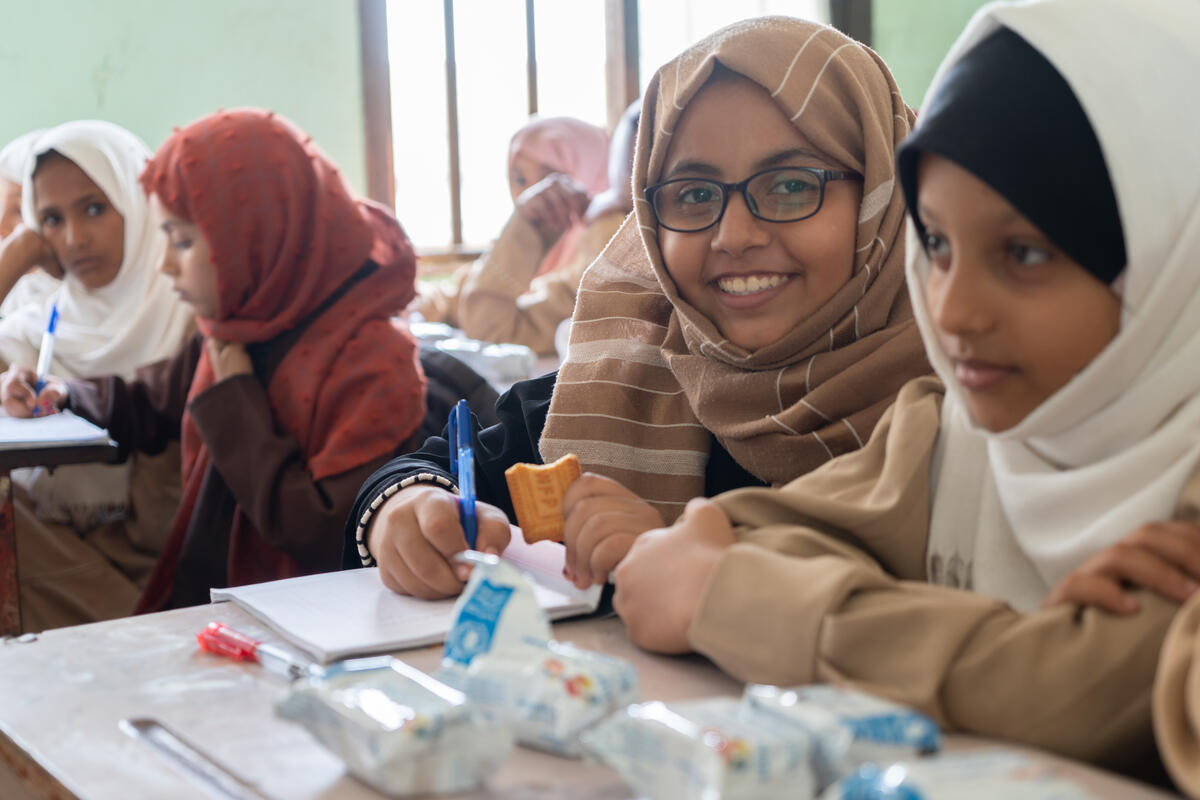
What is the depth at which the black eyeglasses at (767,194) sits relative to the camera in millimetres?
1187

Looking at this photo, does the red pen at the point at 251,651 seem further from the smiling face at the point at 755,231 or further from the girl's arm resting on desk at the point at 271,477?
the girl's arm resting on desk at the point at 271,477

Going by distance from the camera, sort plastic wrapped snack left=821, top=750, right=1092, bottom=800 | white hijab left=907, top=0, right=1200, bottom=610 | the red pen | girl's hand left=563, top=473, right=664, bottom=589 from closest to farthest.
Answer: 1. plastic wrapped snack left=821, top=750, right=1092, bottom=800
2. white hijab left=907, top=0, right=1200, bottom=610
3. the red pen
4. girl's hand left=563, top=473, right=664, bottom=589

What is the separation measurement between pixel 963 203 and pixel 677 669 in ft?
1.22

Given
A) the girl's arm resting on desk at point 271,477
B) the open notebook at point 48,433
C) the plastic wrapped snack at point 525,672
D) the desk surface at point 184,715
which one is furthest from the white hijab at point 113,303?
the plastic wrapped snack at point 525,672

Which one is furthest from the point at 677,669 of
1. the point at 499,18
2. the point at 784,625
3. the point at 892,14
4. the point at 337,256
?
the point at 892,14

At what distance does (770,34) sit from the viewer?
1196 mm

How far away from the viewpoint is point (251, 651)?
91 centimetres

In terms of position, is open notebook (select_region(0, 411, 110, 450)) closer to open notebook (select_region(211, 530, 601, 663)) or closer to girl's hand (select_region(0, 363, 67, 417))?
girl's hand (select_region(0, 363, 67, 417))

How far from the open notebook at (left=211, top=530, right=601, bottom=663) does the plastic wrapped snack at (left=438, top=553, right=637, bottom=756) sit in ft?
0.63

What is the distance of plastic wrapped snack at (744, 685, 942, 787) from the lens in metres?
0.57

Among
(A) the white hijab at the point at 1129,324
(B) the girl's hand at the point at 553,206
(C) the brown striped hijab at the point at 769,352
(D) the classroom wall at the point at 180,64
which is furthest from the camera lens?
(D) the classroom wall at the point at 180,64

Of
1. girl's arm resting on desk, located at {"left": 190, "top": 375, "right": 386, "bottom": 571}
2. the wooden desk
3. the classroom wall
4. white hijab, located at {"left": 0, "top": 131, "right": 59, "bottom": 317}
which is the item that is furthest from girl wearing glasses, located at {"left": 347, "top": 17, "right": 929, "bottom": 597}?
the classroom wall

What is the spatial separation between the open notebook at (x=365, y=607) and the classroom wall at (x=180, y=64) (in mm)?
4061

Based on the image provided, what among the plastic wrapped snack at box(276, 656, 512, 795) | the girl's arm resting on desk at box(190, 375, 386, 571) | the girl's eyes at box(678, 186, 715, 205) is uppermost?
the girl's eyes at box(678, 186, 715, 205)
